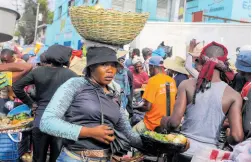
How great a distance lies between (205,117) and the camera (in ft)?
10.9

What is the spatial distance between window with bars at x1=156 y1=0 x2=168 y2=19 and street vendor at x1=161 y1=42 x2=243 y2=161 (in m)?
19.1

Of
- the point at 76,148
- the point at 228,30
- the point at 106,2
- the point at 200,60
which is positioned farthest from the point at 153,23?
the point at 76,148

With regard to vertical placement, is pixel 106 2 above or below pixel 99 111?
above

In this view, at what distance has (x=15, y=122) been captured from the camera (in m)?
4.84

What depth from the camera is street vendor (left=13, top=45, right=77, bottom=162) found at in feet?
15.1

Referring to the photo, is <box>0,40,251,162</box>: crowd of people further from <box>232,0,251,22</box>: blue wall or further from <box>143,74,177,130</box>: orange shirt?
<box>232,0,251,22</box>: blue wall

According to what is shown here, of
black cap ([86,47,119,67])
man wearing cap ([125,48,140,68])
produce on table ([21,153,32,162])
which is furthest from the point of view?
man wearing cap ([125,48,140,68])

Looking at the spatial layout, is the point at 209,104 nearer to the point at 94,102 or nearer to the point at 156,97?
the point at 94,102

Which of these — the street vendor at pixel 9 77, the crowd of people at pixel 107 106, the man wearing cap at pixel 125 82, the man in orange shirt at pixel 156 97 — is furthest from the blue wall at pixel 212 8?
the street vendor at pixel 9 77

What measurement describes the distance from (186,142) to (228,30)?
11585 millimetres

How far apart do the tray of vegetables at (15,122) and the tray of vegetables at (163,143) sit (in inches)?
80.1

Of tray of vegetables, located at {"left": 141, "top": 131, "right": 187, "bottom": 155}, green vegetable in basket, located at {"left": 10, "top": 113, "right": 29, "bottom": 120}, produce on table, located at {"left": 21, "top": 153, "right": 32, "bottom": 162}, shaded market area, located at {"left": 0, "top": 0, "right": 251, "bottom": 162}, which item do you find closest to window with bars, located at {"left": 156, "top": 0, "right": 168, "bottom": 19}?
shaded market area, located at {"left": 0, "top": 0, "right": 251, "bottom": 162}

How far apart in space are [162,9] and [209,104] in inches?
767

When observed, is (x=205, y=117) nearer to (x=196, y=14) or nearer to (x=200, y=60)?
(x=200, y=60)
